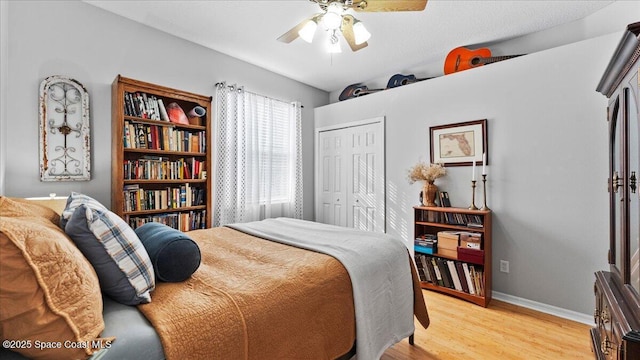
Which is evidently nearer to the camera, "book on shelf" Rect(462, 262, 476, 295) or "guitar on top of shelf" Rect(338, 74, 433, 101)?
"book on shelf" Rect(462, 262, 476, 295)

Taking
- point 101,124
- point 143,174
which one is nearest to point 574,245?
point 143,174

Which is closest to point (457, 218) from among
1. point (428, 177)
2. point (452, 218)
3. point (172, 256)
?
point (452, 218)

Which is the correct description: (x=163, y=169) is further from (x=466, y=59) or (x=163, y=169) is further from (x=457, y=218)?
(x=466, y=59)

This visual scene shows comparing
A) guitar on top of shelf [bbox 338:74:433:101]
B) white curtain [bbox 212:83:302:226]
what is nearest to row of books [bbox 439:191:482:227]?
guitar on top of shelf [bbox 338:74:433:101]

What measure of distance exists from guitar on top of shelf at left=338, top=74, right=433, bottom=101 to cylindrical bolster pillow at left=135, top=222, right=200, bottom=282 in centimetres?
336

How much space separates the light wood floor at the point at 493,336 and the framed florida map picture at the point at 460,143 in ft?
4.83

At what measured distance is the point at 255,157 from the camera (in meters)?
3.62

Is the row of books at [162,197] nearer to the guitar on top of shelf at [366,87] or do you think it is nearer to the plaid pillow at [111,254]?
the plaid pillow at [111,254]

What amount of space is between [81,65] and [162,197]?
1314 millimetres

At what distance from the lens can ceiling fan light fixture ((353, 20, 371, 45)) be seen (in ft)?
6.38

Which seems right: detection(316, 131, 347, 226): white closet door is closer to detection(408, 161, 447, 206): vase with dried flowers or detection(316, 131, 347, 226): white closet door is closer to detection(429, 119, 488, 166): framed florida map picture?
detection(408, 161, 447, 206): vase with dried flowers

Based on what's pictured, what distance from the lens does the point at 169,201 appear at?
2779mm

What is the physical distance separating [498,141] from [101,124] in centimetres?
379

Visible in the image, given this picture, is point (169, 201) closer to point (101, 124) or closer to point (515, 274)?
point (101, 124)
